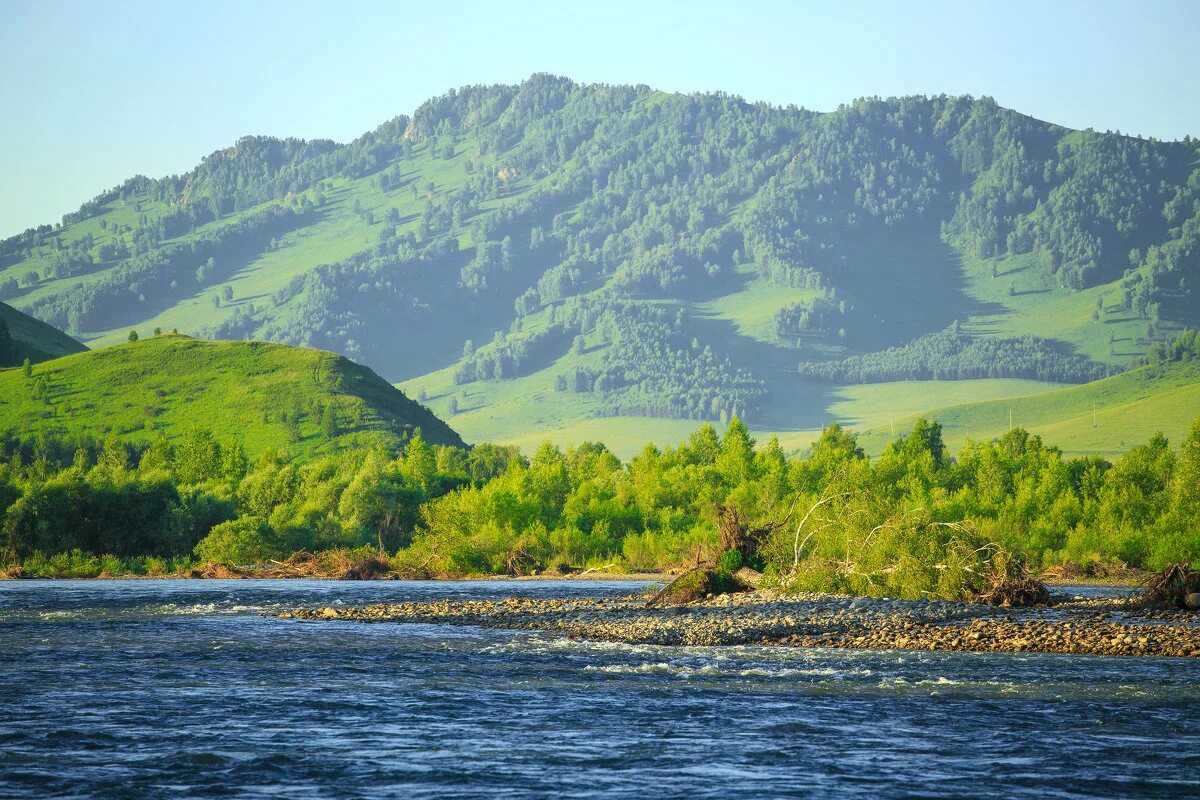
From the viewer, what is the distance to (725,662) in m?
48.0

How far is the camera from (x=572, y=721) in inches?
1426

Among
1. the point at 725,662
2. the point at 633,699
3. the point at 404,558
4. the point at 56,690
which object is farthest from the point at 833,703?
the point at 404,558

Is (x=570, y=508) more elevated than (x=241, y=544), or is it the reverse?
(x=570, y=508)

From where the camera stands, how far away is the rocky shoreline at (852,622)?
165ft

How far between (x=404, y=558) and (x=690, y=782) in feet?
291

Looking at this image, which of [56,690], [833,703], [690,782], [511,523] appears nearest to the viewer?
[690,782]

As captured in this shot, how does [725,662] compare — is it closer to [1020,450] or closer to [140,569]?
[140,569]

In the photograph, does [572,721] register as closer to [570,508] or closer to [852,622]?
[852,622]

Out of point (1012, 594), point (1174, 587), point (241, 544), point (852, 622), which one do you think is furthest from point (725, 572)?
point (241, 544)

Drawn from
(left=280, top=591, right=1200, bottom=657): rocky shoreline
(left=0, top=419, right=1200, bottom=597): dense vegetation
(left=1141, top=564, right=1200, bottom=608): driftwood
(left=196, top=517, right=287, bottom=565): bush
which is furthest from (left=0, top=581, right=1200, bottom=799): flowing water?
(left=196, top=517, right=287, bottom=565): bush

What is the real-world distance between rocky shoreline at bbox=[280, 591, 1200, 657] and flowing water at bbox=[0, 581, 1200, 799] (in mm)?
2327

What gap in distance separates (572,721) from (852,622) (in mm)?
22567

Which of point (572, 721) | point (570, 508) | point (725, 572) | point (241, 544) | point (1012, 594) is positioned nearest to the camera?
point (572, 721)

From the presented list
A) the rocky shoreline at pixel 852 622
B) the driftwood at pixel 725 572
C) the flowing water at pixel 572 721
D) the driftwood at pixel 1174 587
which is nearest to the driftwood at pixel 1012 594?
the rocky shoreline at pixel 852 622
